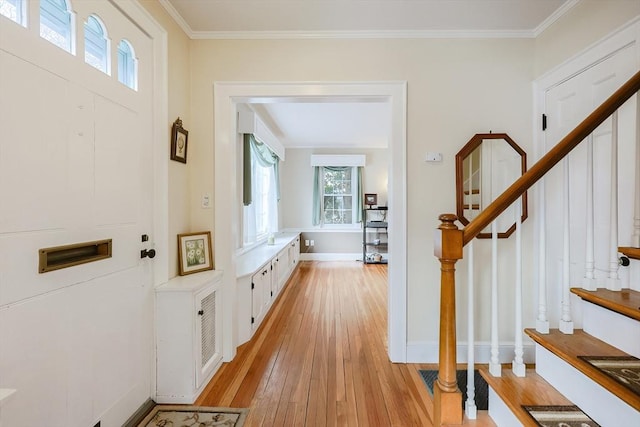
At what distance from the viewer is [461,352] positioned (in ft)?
7.05

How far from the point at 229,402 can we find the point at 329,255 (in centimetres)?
459

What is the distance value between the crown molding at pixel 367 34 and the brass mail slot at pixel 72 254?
1.78 m

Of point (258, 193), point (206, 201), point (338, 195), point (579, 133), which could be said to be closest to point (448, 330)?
point (579, 133)

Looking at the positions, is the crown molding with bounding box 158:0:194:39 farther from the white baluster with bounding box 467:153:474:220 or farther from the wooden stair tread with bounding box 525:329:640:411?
the wooden stair tread with bounding box 525:329:640:411

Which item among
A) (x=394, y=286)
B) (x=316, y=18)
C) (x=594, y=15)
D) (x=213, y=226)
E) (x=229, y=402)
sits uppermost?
(x=316, y=18)

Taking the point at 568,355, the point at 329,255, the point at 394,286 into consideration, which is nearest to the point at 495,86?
the point at 394,286

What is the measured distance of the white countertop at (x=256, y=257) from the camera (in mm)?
2634

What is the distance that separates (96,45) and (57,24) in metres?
0.20

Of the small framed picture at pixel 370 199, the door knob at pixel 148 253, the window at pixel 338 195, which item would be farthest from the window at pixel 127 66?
the small framed picture at pixel 370 199

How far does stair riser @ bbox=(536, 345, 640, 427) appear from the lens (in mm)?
895

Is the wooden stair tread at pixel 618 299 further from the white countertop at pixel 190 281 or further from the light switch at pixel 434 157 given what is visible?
the white countertop at pixel 190 281

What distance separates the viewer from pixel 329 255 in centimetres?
622

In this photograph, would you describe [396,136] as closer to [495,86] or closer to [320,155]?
[495,86]

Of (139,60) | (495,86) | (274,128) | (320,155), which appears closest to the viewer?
(139,60)
